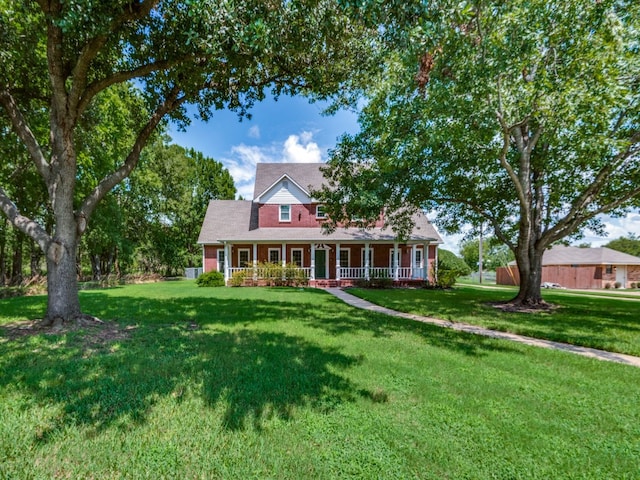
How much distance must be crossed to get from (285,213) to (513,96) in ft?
50.1

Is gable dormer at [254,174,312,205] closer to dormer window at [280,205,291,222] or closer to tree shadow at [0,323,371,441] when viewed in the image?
dormer window at [280,205,291,222]

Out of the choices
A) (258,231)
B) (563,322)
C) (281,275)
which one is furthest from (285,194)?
(563,322)

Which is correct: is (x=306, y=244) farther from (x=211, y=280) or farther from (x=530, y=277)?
(x=530, y=277)

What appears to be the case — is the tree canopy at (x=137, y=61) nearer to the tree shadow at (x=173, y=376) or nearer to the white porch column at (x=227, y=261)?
the tree shadow at (x=173, y=376)

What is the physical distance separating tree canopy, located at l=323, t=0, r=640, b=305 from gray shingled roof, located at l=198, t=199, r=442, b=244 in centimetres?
722

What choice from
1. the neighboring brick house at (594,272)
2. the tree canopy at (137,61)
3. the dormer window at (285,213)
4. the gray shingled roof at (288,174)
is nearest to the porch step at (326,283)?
the dormer window at (285,213)

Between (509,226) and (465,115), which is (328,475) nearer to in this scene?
(465,115)

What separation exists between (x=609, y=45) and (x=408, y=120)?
14.5 feet

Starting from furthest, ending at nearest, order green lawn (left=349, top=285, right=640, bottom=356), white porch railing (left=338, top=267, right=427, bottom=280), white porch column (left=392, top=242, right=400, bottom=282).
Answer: white porch railing (left=338, top=267, right=427, bottom=280), white porch column (left=392, top=242, right=400, bottom=282), green lawn (left=349, top=285, right=640, bottom=356)

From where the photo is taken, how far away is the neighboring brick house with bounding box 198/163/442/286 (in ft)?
62.5

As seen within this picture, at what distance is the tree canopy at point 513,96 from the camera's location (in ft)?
21.4

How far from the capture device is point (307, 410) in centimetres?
308

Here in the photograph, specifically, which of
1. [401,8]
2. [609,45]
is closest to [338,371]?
[401,8]

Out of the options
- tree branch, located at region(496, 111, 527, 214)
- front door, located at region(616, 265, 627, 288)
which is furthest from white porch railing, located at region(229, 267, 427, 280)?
front door, located at region(616, 265, 627, 288)
